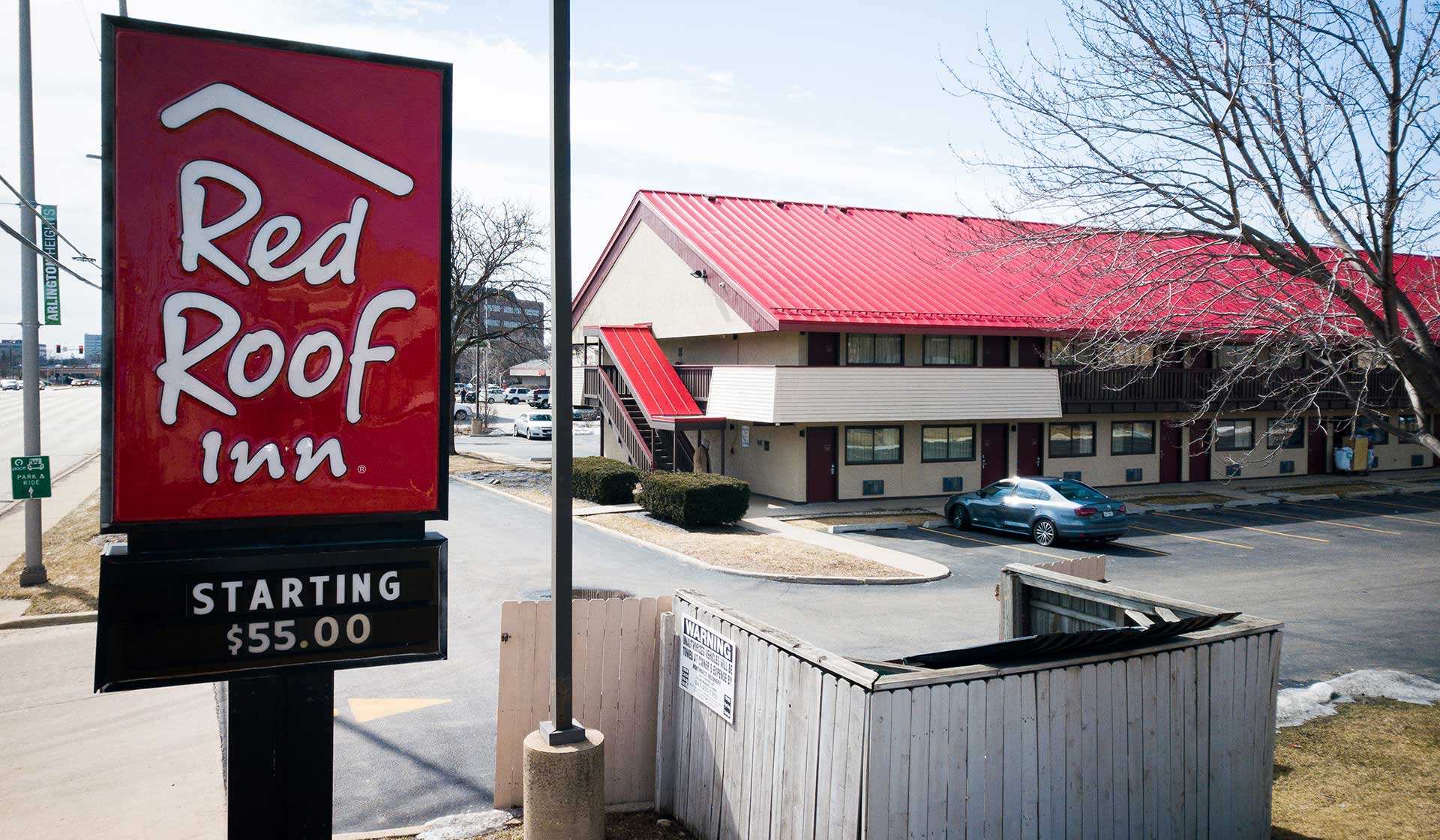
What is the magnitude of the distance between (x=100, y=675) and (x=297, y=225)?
253 centimetres

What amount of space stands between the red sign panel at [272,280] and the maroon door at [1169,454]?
32.0 meters

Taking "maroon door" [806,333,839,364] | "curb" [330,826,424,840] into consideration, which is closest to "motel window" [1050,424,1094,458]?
"maroon door" [806,333,839,364]

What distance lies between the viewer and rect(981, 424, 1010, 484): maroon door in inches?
1180

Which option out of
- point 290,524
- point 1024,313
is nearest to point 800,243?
point 1024,313

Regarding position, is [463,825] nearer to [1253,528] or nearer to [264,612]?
[264,612]

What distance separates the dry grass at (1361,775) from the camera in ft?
24.6

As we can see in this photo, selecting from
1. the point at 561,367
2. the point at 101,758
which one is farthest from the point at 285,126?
the point at 101,758

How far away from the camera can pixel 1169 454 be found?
33.6m

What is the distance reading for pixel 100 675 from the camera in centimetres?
494

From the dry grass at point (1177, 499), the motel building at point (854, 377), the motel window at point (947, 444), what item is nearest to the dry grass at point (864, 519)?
the motel building at point (854, 377)

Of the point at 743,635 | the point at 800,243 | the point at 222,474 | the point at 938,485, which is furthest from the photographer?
the point at 800,243

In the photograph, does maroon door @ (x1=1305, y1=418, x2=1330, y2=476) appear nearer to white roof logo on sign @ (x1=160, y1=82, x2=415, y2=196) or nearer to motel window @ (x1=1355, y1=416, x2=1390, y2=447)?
motel window @ (x1=1355, y1=416, x2=1390, y2=447)

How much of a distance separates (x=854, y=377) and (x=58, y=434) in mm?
45485

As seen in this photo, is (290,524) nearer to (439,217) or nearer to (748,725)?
(439,217)
